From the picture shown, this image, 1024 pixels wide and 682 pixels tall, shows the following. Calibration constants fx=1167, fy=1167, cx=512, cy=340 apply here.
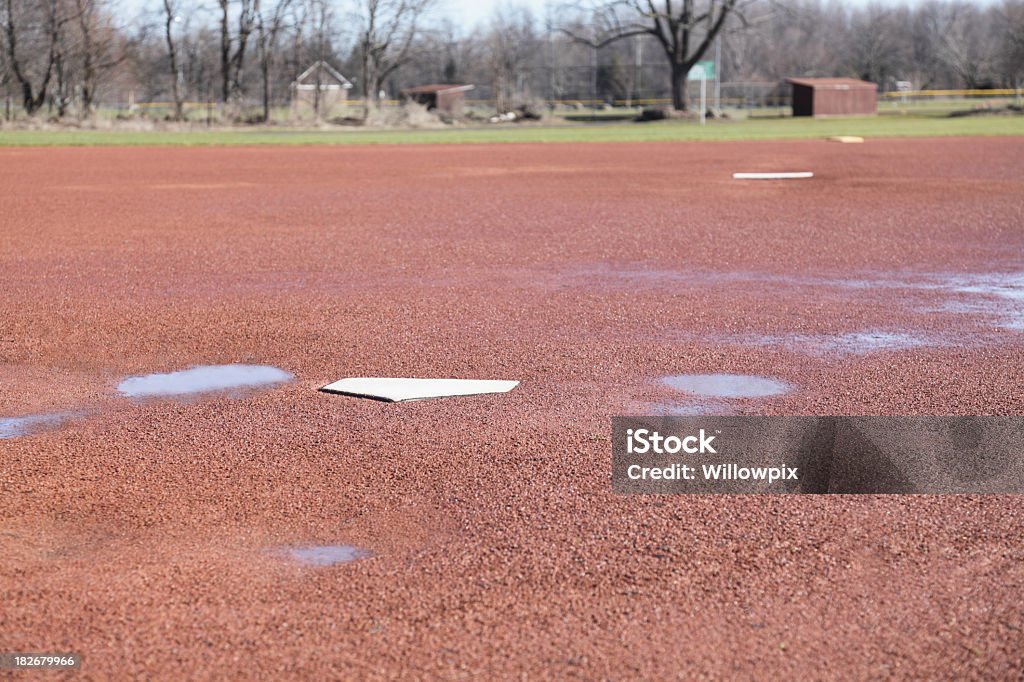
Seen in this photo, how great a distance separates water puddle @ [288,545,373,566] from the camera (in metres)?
4.03

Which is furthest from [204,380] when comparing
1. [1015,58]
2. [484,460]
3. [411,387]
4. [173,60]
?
[1015,58]

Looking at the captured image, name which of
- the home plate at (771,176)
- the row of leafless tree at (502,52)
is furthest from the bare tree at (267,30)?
the home plate at (771,176)

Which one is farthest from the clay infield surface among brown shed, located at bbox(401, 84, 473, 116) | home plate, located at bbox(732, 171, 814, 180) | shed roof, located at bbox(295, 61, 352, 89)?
shed roof, located at bbox(295, 61, 352, 89)

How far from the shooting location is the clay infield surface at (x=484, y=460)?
3447 mm

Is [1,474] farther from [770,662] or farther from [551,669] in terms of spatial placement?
[770,662]

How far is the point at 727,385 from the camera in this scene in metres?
6.46

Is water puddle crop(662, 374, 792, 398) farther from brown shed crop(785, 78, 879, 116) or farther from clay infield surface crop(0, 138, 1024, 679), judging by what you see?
brown shed crop(785, 78, 879, 116)

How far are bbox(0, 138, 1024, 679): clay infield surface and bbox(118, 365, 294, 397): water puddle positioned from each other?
0.13m

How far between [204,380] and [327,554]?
9.57 feet

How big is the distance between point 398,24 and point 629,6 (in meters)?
14.6

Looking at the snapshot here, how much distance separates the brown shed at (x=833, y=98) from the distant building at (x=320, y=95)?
23.4 metres

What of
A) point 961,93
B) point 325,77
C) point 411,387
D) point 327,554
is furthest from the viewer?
point 325,77

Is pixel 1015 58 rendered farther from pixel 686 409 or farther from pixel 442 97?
pixel 686 409

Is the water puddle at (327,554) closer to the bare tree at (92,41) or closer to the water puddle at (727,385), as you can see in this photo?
the water puddle at (727,385)
